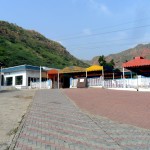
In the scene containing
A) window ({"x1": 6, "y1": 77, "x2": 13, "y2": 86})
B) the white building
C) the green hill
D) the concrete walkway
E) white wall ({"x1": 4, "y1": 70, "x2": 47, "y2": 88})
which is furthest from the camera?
the green hill

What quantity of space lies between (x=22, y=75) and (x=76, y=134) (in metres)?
28.8

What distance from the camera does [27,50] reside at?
216 ft

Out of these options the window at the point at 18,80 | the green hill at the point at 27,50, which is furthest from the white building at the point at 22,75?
the green hill at the point at 27,50

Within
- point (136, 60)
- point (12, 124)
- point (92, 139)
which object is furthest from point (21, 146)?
point (136, 60)

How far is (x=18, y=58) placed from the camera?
55.3 m

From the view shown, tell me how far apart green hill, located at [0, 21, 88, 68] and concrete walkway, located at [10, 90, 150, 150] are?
137ft

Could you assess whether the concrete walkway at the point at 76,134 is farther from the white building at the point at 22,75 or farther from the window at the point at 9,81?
the window at the point at 9,81

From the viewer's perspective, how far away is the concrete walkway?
22.5ft

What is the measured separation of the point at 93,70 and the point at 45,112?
1952 cm

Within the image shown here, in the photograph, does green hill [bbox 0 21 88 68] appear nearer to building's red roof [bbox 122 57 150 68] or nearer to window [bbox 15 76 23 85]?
window [bbox 15 76 23 85]

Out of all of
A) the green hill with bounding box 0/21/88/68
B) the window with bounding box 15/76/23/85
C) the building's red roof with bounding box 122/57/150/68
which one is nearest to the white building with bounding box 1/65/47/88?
the window with bounding box 15/76/23/85

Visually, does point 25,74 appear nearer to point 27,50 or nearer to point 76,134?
point 76,134

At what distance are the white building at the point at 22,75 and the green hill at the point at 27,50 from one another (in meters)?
11.9

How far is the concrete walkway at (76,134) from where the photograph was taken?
687 cm
